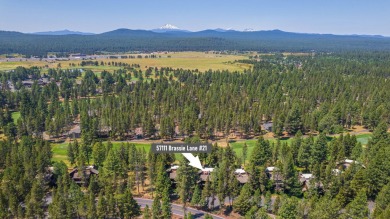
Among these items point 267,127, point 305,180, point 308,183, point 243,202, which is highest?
point 243,202

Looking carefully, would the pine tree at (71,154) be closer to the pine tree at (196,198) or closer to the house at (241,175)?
the pine tree at (196,198)

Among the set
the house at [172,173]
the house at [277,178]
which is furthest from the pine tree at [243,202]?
the house at [172,173]

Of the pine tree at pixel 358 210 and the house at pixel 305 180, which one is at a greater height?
the pine tree at pixel 358 210

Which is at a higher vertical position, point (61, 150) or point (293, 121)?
point (293, 121)

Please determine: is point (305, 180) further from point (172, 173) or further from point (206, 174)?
point (172, 173)

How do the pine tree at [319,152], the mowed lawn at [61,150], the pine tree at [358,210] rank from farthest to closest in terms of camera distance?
the mowed lawn at [61,150]
the pine tree at [319,152]
the pine tree at [358,210]

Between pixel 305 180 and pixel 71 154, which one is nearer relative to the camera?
pixel 305 180

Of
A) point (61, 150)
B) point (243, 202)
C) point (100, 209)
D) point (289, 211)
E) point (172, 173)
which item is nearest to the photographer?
point (289, 211)

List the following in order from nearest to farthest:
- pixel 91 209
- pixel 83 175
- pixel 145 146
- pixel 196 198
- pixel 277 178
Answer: pixel 91 209 → pixel 196 198 → pixel 277 178 → pixel 83 175 → pixel 145 146

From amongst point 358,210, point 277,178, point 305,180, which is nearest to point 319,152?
point 305,180
